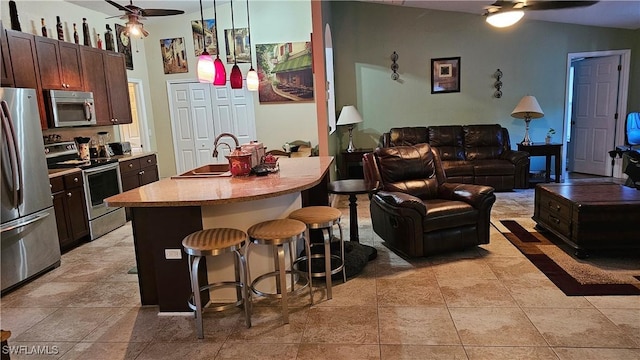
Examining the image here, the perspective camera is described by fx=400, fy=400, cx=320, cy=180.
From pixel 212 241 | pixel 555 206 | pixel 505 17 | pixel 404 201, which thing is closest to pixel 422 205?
pixel 404 201

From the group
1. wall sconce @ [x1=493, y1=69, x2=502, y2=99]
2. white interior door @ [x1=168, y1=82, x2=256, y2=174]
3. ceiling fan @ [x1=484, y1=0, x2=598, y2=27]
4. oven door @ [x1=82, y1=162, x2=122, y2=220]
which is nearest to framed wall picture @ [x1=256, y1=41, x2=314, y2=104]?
white interior door @ [x1=168, y1=82, x2=256, y2=174]

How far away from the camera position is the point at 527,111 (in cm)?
630

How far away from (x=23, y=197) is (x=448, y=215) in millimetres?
3583

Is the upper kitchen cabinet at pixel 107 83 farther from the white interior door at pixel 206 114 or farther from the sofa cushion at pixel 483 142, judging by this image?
the sofa cushion at pixel 483 142

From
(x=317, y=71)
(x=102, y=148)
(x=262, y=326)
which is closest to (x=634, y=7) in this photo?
(x=317, y=71)

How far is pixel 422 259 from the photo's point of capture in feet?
11.6

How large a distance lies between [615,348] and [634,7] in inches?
211

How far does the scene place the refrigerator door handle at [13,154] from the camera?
314 centimetres

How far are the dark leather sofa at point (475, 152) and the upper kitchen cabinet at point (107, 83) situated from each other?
402 cm

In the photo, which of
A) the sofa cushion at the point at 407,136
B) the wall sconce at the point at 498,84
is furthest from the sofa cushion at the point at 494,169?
the wall sconce at the point at 498,84

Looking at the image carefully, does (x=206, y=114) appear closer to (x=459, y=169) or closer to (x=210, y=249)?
(x=459, y=169)

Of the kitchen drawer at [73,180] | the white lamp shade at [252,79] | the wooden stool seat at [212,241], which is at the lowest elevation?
the wooden stool seat at [212,241]

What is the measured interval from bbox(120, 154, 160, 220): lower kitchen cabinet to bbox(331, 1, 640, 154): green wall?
3147mm

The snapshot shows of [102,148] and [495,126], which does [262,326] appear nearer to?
[102,148]
